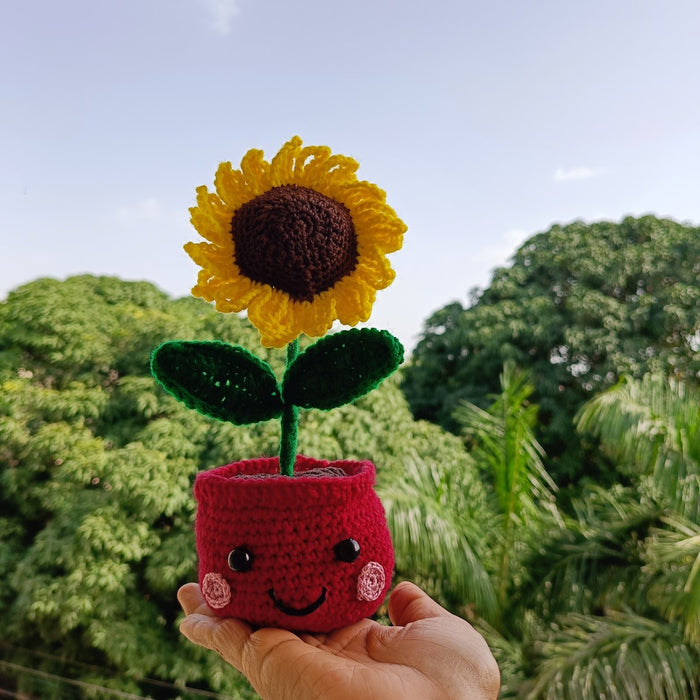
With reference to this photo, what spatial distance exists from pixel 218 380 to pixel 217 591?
209 millimetres

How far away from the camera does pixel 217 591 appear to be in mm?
578

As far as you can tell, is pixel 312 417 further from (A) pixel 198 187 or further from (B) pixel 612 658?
(A) pixel 198 187

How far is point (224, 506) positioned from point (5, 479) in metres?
3.70

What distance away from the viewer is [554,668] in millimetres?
1952

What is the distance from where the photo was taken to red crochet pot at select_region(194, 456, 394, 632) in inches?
22.5

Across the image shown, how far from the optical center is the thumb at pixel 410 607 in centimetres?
68

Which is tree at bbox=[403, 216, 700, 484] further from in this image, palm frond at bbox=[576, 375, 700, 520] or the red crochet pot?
the red crochet pot

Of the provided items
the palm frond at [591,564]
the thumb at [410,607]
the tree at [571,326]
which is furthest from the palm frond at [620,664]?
the tree at [571,326]

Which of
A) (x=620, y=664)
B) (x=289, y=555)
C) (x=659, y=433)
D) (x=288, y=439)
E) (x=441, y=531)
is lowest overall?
(x=620, y=664)

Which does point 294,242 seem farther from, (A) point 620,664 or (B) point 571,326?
(B) point 571,326

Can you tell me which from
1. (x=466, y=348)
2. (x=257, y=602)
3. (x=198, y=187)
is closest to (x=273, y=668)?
(x=257, y=602)

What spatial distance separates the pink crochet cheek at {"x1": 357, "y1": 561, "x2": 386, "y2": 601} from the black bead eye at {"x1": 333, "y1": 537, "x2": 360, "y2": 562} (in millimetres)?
22

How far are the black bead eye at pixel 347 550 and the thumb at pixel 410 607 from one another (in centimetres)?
15

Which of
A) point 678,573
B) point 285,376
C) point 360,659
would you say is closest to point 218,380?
point 285,376
